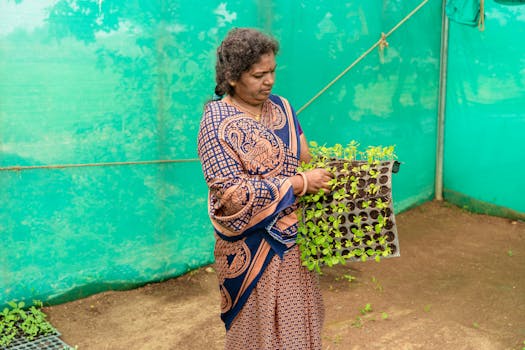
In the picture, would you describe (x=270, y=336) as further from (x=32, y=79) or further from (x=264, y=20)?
(x=264, y=20)

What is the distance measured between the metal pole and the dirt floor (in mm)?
969

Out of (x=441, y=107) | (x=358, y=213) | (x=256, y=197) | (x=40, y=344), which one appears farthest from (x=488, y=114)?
(x=40, y=344)

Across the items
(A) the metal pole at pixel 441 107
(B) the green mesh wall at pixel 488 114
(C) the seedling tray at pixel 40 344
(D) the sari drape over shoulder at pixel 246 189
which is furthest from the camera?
(A) the metal pole at pixel 441 107

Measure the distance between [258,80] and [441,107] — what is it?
3.65m

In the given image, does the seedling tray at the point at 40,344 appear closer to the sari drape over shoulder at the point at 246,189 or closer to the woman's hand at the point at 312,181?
the sari drape over shoulder at the point at 246,189

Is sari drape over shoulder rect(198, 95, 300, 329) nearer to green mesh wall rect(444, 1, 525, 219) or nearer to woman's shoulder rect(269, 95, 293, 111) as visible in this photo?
woman's shoulder rect(269, 95, 293, 111)

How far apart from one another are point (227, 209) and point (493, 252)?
320cm

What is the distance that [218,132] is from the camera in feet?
7.64

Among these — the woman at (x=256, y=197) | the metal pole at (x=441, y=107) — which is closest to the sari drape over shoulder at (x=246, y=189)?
the woman at (x=256, y=197)

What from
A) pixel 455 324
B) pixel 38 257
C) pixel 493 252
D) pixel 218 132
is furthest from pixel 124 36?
pixel 493 252

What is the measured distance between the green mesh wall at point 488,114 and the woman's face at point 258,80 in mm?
3368

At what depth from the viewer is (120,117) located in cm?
387

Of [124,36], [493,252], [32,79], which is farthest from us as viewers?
[493,252]

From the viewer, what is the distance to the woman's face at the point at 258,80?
2395 mm
